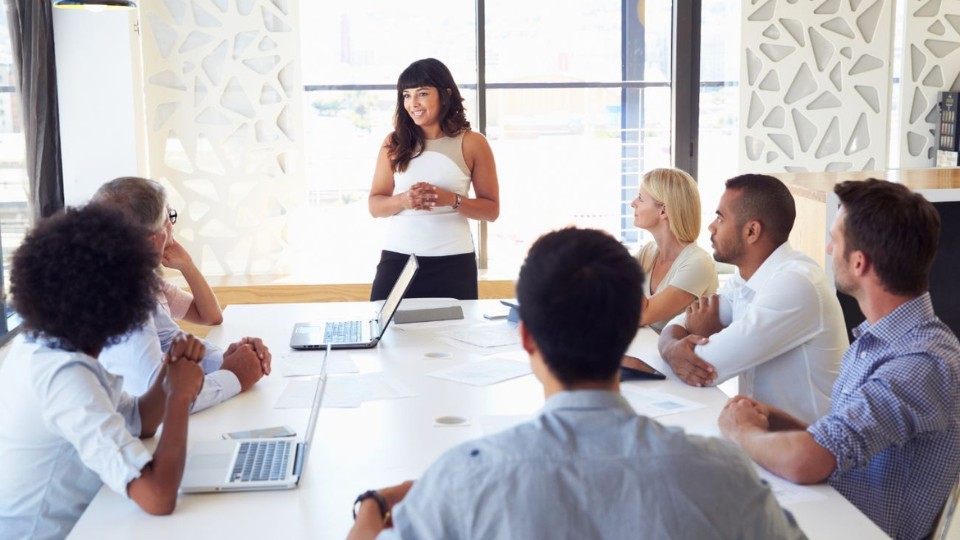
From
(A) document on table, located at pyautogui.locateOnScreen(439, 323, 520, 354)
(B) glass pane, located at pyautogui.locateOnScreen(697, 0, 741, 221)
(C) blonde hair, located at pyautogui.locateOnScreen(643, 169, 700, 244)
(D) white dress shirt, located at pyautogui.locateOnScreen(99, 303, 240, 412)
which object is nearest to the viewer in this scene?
(D) white dress shirt, located at pyautogui.locateOnScreen(99, 303, 240, 412)

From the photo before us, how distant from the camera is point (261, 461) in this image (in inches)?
78.0

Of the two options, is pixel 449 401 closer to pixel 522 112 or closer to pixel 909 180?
pixel 909 180

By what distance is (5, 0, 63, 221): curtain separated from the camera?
15.9 feet

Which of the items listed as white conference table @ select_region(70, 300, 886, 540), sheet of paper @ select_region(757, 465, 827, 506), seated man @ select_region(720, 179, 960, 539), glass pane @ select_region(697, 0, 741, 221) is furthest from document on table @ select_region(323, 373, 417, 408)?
glass pane @ select_region(697, 0, 741, 221)

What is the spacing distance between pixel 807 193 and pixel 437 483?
2.79 meters

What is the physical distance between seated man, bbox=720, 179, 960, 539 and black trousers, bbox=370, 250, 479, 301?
1.93m

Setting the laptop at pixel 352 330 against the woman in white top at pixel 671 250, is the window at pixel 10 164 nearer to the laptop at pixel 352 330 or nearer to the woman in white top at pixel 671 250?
the laptop at pixel 352 330

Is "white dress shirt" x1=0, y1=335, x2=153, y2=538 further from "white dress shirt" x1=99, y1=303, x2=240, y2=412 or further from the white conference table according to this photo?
"white dress shirt" x1=99, y1=303, x2=240, y2=412

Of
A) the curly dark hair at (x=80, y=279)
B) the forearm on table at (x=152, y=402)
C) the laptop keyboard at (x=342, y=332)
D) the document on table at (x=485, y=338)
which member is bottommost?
the document on table at (x=485, y=338)

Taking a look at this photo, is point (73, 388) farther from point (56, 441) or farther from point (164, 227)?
point (164, 227)

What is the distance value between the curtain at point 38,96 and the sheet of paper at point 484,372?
2975mm

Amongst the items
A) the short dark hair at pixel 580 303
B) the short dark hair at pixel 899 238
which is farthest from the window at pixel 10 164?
the short dark hair at pixel 580 303

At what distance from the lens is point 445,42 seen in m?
6.44

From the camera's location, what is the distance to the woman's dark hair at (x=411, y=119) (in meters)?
3.84
